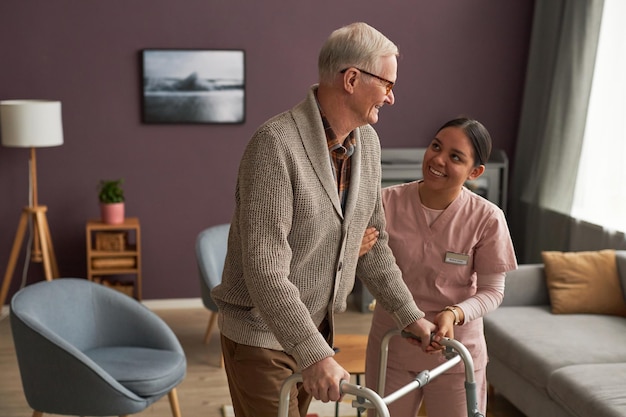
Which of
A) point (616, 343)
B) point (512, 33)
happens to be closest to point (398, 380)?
point (616, 343)

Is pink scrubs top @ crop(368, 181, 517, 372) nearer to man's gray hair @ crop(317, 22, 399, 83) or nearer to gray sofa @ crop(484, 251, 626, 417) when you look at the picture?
man's gray hair @ crop(317, 22, 399, 83)

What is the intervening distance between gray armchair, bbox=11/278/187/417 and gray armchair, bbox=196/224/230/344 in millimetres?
655

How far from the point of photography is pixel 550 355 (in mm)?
3510

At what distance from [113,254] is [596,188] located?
9.99 ft

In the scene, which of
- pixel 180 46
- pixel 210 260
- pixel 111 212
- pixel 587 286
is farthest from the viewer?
pixel 180 46

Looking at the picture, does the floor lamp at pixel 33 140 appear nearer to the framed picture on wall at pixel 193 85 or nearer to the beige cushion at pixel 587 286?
the framed picture on wall at pixel 193 85

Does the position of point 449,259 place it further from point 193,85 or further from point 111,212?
point 193,85

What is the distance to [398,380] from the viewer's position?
233 centimetres

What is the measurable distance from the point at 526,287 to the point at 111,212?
2593 mm

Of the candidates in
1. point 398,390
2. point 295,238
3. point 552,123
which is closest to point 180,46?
point 552,123

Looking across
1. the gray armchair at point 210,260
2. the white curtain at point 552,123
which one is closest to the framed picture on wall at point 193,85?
the gray armchair at point 210,260

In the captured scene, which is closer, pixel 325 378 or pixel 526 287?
pixel 325 378

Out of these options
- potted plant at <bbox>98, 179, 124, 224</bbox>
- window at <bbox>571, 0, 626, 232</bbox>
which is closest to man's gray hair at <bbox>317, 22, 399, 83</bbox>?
window at <bbox>571, 0, 626, 232</bbox>

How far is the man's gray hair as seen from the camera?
179cm
